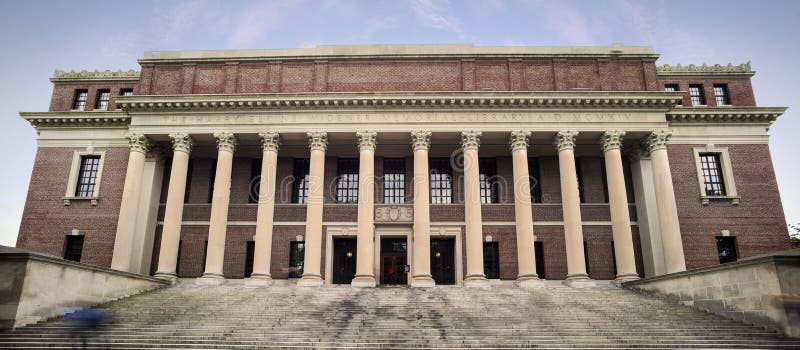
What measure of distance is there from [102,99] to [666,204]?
1326 inches

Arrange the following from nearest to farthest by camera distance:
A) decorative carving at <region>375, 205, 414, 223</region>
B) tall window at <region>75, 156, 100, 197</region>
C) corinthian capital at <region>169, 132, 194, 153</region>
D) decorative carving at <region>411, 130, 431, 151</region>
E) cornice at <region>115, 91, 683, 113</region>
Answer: cornice at <region>115, 91, 683, 113</region>, decorative carving at <region>411, 130, 431, 151</region>, corinthian capital at <region>169, 132, 194, 153</region>, decorative carving at <region>375, 205, 414, 223</region>, tall window at <region>75, 156, 100, 197</region>

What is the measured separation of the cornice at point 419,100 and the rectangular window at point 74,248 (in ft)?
28.0

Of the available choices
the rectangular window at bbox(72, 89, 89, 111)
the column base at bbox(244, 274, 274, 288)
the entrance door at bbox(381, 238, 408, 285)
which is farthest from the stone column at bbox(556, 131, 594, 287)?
the rectangular window at bbox(72, 89, 89, 111)

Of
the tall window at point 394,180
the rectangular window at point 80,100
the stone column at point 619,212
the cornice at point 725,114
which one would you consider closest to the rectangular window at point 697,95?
the cornice at point 725,114

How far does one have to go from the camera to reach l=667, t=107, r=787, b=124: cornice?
100ft

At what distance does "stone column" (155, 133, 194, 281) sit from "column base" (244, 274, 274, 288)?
14.1 ft

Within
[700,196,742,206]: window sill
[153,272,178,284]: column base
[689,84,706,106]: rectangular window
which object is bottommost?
→ [153,272,178,284]: column base

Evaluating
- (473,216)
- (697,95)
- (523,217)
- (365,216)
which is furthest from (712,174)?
(365,216)

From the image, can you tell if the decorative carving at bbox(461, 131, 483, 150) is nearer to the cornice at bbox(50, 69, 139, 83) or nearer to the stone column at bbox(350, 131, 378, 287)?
the stone column at bbox(350, 131, 378, 287)

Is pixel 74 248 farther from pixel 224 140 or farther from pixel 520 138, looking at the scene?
pixel 520 138

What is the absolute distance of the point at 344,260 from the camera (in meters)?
31.5

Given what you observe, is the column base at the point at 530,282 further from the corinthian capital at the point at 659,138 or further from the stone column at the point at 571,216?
the corinthian capital at the point at 659,138

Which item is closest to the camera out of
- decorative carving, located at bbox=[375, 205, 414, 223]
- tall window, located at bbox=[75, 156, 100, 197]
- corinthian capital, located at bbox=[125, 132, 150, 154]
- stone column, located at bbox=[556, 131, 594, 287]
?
stone column, located at bbox=[556, 131, 594, 287]

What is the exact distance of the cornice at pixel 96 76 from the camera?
3375 cm
